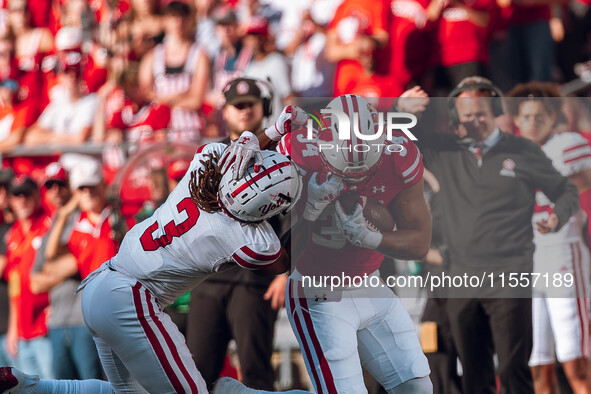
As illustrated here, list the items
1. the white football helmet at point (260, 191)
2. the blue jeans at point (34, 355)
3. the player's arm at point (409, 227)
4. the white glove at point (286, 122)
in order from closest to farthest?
the white football helmet at point (260, 191)
the white glove at point (286, 122)
the player's arm at point (409, 227)
the blue jeans at point (34, 355)

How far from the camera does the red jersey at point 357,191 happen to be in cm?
468

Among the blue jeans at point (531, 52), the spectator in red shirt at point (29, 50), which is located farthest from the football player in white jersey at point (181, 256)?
the spectator in red shirt at point (29, 50)

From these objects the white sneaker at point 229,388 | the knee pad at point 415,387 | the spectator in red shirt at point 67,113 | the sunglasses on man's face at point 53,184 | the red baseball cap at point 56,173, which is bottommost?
the knee pad at point 415,387

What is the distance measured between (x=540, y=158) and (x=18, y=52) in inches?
208

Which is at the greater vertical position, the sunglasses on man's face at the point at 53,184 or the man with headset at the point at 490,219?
the sunglasses on man's face at the point at 53,184

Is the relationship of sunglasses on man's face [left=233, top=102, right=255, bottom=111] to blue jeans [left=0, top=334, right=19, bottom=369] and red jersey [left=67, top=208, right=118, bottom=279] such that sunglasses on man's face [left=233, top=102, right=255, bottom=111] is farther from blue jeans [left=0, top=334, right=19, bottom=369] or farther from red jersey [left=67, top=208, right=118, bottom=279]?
blue jeans [left=0, top=334, right=19, bottom=369]

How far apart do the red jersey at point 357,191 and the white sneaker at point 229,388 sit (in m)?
0.65

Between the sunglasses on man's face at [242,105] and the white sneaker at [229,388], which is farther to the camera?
the sunglasses on man's face at [242,105]

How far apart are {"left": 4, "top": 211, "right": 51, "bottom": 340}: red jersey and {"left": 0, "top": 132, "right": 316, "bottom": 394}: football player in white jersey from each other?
2.14 metres

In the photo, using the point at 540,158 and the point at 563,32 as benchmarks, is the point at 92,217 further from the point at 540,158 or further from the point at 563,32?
the point at 563,32

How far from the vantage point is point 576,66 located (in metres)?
6.86

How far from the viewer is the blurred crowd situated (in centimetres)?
632

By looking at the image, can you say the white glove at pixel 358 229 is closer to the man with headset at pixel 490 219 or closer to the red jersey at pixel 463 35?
the man with headset at pixel 490 219

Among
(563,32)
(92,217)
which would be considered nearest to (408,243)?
(92,217)
